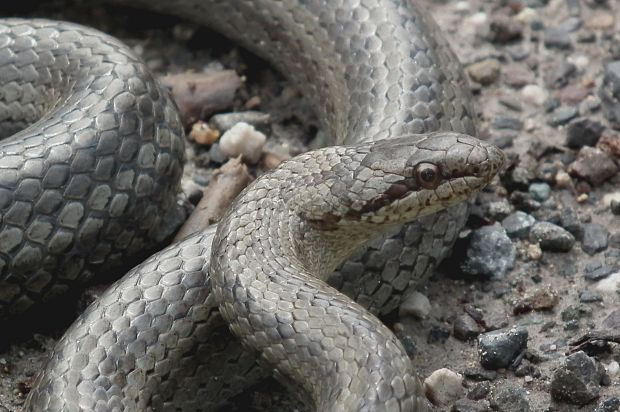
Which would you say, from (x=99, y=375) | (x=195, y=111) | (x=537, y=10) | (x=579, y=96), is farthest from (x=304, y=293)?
(x=537, y=10)

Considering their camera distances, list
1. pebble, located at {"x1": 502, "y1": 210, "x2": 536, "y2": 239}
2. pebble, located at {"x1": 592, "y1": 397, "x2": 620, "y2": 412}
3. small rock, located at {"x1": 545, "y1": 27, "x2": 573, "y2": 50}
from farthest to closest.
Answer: small rock, located at {"x1": 545, "y1": 27, "x2": 573, "y2": 50}, pebble, located at {"x1": 502, "y1": 210, "x2": 536, "y2": 239}, pebble, located at {"x1": 592, "y1": 397, "x2": 620, "y2": 412}

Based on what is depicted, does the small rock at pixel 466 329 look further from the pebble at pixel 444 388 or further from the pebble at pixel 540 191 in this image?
the pebble at pixel 540 191

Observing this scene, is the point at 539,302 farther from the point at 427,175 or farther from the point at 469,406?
the point at 427,175

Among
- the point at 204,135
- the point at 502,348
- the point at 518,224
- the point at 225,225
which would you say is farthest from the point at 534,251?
the point at 204,135

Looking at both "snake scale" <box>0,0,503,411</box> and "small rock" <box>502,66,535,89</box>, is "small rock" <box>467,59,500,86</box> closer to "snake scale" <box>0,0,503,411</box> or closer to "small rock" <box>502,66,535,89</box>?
"small rock" <box>502,66,535,89</box>

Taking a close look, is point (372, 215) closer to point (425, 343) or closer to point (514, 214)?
point (425, 343)

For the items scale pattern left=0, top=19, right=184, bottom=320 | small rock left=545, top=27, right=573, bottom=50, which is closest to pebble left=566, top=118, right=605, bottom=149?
small rock left=545, top=27, right=573, bottom=50
